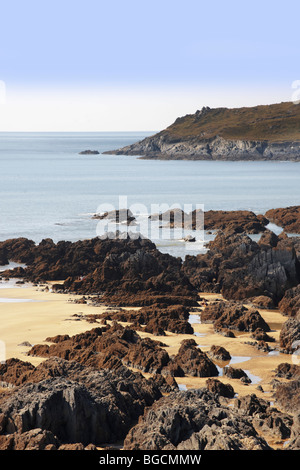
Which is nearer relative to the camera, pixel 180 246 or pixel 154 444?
pixel 154 444

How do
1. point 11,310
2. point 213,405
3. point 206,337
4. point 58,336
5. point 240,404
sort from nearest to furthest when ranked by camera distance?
1. point 213,405
2. point 240,404
3. point 58,336
4. point 206,337
5. point 11,310

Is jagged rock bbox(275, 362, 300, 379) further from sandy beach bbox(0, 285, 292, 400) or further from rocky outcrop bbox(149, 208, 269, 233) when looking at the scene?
rocky outcrop bbox(149, 208, 269, 233)

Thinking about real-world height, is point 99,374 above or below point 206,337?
above

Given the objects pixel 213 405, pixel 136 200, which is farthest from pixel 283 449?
pixel 136 200

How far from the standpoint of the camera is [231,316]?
85.9ft

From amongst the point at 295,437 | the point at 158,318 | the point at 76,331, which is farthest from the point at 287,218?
the point at 295,437

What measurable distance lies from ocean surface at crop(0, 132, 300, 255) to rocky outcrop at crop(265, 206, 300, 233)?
399 inches

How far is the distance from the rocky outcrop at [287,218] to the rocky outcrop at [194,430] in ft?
150

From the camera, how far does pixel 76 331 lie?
24578mm

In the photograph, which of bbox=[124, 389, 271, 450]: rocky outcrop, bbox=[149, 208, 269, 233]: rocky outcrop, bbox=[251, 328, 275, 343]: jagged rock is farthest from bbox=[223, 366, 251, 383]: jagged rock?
bbox=[149, 208, 269, 233]: rocky outcrop

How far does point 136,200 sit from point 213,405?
254 feet

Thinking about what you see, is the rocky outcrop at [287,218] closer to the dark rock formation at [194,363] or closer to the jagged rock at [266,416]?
the dark rock formation at [194,363]

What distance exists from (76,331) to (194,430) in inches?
483
